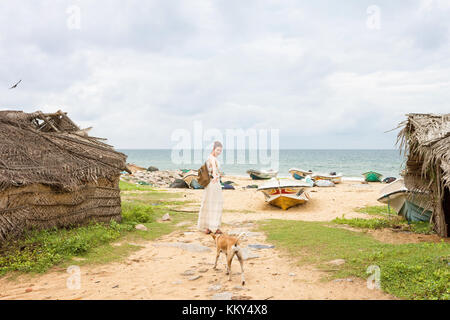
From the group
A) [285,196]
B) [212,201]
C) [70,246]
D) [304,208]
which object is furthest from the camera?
[304,208]

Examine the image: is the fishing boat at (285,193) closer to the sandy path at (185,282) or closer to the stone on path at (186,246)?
the stone on path at (186,246)

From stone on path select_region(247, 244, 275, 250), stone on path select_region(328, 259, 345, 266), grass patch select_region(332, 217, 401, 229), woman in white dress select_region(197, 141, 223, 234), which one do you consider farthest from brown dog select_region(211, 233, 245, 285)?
grass patch select_region(332, 217, 401, 229)

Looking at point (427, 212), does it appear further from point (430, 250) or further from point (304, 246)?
point (304, 246)

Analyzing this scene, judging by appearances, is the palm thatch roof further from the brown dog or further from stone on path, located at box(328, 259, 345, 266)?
stone on path, located at box(328, 259, 345, 266)

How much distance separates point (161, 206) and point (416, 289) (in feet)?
37.6

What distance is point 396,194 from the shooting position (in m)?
11.0

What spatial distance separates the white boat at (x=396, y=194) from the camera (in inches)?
431

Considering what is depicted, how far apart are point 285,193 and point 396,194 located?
4.94m

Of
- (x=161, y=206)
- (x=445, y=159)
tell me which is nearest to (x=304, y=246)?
(x=445, y=159)

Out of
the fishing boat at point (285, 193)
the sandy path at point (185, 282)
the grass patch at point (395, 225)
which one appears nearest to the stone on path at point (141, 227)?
the sandy path at point (185, 282)

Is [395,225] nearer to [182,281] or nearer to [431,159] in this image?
[431,159]

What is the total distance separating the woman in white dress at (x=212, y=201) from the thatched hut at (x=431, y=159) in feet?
17.1

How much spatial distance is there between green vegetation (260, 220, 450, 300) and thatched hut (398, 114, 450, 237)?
1.85 metres

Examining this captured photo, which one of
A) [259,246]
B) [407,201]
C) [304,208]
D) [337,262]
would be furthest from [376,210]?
[337,262]
